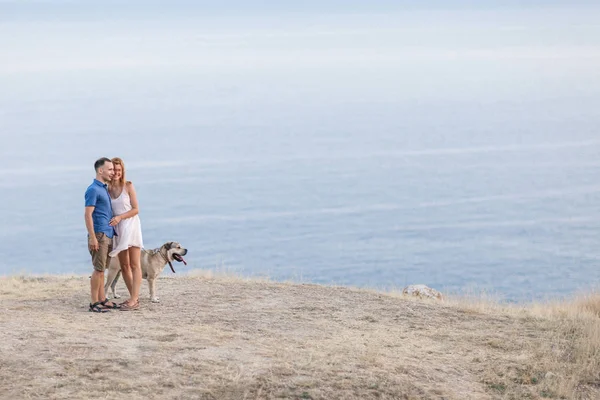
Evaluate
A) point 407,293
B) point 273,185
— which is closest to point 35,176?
point 273,185

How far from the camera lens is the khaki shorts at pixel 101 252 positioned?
44.1ft

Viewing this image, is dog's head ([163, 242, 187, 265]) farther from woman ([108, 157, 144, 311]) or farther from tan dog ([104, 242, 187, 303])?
woman ([108, 157, 144, 311])

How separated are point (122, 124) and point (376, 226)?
114 m

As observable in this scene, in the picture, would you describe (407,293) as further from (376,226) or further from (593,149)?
(593,149)

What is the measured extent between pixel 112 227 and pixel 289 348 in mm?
2914

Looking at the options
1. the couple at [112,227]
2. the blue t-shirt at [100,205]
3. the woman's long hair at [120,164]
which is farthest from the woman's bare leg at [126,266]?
the woman's long hair at [120,164]

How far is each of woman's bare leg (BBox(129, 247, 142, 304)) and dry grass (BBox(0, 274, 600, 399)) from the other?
0.94 ft

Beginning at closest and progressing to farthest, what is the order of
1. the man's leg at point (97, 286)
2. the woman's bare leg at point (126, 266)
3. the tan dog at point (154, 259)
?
the man's leg at point (97, 286) → the woman's bare leg at point (126, 266) → the tan dog at point (154, 259)

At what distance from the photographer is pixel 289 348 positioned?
12297mm

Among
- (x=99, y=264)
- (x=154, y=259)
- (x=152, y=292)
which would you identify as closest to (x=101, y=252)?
(x=99, y=264)

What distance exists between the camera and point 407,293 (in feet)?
58.3

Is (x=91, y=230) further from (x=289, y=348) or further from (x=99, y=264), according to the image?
(x=289, y=348)

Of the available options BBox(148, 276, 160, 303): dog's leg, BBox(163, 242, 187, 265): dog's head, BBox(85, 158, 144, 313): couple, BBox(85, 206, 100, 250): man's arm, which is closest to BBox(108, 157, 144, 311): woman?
BBox(85, 158, 144, 313): couple

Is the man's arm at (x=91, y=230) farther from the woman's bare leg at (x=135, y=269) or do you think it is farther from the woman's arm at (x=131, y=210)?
the woman's bare leg at (x=135, y=269)
